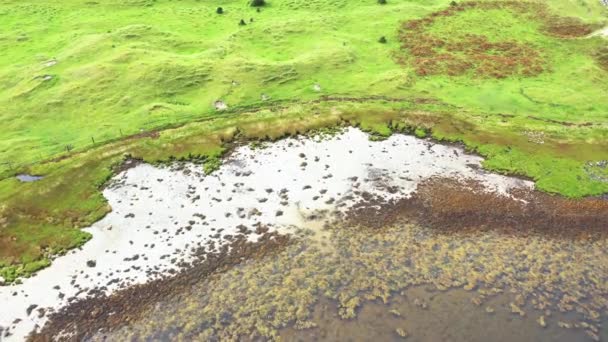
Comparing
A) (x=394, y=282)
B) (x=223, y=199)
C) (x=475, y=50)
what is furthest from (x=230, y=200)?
(x=475, y=50)

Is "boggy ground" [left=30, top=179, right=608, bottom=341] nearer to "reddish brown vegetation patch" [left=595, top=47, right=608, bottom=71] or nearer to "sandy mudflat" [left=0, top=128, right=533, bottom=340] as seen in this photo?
"sandy mudflat" [left=0, top=128, right=533, bottom=340]

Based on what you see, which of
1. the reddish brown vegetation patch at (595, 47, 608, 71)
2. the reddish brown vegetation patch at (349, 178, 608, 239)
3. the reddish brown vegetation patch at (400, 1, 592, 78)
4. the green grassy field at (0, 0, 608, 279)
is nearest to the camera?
the reddish brown vegetation patch at (349, 178, 608, 239)

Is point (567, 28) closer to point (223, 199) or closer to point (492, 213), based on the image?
point (492, 213)

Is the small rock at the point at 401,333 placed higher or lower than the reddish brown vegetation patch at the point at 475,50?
lower

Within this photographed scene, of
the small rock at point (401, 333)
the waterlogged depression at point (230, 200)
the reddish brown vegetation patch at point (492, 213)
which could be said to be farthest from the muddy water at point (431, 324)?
the reddish brown vegetation patch at point (492, 213)

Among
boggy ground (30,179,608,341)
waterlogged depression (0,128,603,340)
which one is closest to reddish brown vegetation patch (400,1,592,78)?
waterlogged depression (0,128,603,340)

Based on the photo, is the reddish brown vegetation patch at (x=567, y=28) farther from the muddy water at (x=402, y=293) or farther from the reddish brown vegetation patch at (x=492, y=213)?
the muddy water at (x=402, y=293)
